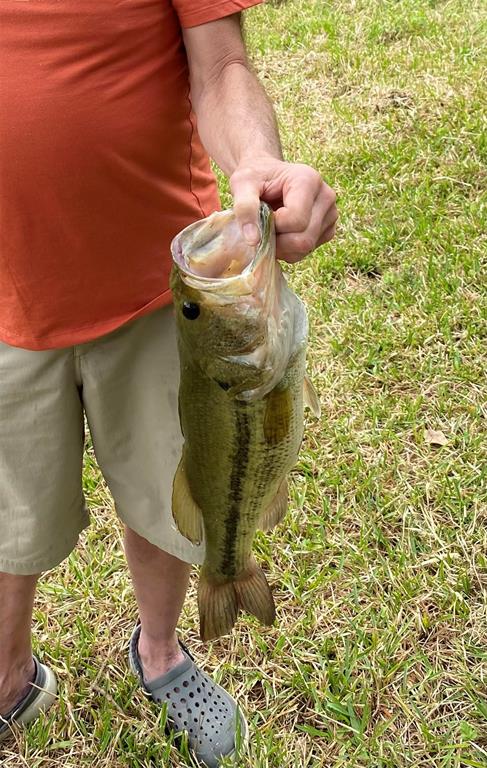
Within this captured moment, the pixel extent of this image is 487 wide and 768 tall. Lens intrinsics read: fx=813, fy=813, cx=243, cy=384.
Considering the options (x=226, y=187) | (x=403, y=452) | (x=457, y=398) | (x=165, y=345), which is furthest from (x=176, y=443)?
(x=226, y=187)

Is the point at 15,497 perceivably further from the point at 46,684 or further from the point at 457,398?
the point at 457,398

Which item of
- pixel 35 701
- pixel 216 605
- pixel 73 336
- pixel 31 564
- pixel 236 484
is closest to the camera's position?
pixel 236 484

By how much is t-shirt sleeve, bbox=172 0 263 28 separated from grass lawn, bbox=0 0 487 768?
1.85m

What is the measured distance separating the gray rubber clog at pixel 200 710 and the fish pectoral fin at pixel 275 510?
88 centimetres

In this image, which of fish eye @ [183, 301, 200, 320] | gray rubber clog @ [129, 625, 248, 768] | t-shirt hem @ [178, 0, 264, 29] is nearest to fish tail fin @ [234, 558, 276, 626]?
gray rubber clog @ [129, 625, 248, 768]

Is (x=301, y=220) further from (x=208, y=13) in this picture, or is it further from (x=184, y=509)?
(x=184, y=509)

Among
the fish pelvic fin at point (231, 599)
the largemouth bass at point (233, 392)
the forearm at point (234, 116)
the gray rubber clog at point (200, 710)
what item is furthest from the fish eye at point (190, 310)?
the gray rubber clog at point (200, 710)

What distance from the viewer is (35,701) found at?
255 centimetres

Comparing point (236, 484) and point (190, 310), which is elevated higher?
point (190, 310)

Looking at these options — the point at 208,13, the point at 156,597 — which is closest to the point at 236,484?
the point at 156,597

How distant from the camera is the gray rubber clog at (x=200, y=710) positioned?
8.00 feet

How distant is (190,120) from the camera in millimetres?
1814

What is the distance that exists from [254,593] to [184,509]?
35 centimetres

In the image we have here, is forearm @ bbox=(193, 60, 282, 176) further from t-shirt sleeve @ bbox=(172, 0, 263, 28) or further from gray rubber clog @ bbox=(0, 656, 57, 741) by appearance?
gray rubber clog @ bbox=(0, 656, 57, 741)
